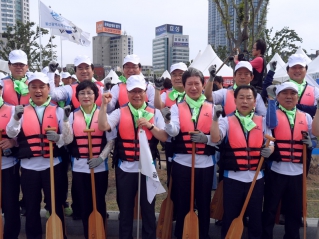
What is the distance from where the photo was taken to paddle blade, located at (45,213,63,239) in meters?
3.97

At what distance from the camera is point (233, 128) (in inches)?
154

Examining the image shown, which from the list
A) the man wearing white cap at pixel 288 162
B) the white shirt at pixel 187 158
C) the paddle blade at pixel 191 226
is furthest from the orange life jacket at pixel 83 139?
the man wearing white cap at pixel 288 162

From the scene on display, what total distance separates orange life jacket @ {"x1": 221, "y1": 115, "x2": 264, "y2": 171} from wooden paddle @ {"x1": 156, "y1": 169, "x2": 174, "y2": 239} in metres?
0.99

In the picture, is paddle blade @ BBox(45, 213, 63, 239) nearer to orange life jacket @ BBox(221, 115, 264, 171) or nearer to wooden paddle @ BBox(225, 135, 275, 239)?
wooden paddle @ BBox(225, 135, 275, 239)

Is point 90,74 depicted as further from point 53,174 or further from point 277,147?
point 277,147

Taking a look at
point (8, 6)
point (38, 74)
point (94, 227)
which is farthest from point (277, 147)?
point (8, 6)

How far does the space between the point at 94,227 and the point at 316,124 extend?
285cm

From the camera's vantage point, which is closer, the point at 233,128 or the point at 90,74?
the point at 233,128

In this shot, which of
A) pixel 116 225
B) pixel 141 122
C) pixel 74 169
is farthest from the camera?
pixel 116 225

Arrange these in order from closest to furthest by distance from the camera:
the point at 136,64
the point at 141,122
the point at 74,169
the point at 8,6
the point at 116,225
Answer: the point at 141,122 < the point at 74,169 < the point at 116,225 < the point at 136,64 < the point at 8,6

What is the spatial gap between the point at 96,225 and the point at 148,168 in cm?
97

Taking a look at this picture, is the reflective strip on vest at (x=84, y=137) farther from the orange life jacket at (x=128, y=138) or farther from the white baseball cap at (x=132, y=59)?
the white baseball cap at (x=132, y=59)

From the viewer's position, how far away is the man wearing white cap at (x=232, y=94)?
443cm

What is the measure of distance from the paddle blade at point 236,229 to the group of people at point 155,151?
2.9 inches
